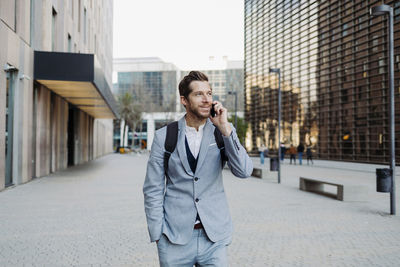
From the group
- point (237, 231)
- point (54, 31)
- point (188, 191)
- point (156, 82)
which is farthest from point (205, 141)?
point (156, 82)

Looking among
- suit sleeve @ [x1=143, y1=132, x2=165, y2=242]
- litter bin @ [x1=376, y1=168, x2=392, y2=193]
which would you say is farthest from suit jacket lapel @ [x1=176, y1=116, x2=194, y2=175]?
litter bin @ [x1=376, y1=168, x2=392, y2=193]

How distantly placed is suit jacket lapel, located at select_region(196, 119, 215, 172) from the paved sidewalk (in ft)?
9.93

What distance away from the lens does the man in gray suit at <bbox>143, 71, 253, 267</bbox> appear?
248cm

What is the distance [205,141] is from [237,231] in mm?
4820

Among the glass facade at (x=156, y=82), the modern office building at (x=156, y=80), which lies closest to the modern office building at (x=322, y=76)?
the modern office building at (x=156, y=80)

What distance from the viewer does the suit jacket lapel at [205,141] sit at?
2.50 meters

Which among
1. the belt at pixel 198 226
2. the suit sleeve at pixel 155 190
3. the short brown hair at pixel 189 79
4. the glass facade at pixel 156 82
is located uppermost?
the glass facade at pixel 156 82

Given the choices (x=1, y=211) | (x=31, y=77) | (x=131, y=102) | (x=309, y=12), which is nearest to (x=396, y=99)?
(x=309, y=12)

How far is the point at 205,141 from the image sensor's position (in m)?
2.55

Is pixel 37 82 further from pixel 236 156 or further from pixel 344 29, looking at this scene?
pixel 344 29

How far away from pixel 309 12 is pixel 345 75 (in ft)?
26.6

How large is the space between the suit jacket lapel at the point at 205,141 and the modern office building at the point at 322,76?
83.8 feet

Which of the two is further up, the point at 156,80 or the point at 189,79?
the point at 156,80

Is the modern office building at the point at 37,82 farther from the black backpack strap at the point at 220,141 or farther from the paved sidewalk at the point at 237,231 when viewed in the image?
the black backpack strap at the point at 220,141
